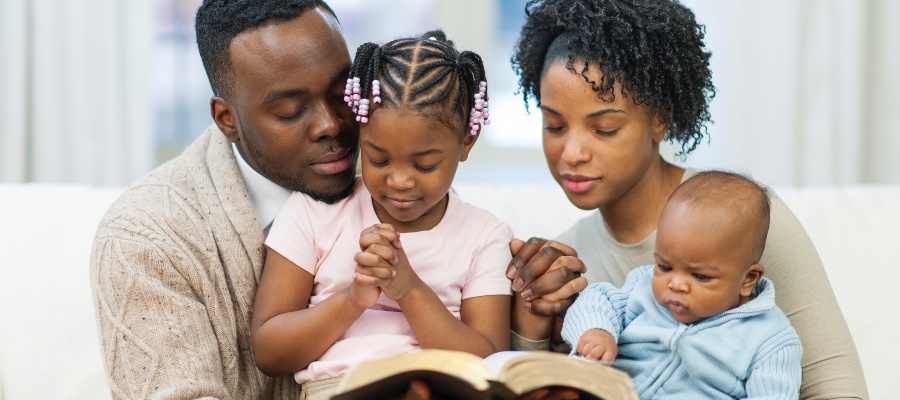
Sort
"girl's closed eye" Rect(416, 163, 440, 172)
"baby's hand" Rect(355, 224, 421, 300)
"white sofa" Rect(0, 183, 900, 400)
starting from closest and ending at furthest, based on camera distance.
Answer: "baby's hand" Rect(355, 224, 421, 300) → "girl's closed eye" Rect(416, 163, 440, 172) → "white sofa" Rect(0, 183, 900, 400)

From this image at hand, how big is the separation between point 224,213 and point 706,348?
988 mm

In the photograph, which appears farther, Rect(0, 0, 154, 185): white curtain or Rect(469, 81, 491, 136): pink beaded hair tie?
Rect(0, 0, 154, 185): white curtain

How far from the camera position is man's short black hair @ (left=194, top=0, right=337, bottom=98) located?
6.04 ft

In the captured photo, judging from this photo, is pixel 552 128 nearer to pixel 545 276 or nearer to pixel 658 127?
pixel 658 127

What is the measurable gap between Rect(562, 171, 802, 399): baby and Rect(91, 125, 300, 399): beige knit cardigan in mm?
682

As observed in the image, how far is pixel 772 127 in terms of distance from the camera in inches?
157

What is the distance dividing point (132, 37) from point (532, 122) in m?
→ 1.77

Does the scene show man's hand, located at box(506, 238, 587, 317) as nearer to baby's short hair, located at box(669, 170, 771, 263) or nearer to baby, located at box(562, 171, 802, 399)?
baby, located at box(562, 171, 802, 399)

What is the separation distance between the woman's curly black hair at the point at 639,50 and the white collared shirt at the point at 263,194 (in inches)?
26.0

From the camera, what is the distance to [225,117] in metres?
1.94

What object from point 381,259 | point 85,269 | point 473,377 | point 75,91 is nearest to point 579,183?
point 381,259

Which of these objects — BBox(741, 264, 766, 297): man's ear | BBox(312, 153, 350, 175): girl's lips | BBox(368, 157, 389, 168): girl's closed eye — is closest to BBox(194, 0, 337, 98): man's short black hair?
BBox(312, 153, 350, 175): girl's lips

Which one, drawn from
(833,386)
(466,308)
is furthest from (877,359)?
(466,308)

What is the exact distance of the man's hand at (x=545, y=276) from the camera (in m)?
1.89
